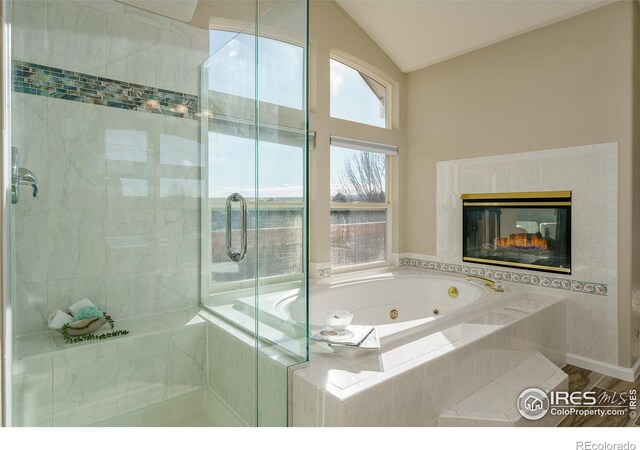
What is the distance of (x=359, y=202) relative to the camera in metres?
3.75

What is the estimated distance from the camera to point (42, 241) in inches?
71.1

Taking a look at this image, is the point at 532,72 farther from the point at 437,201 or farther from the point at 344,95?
the point at 344,95

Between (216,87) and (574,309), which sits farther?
(574,309)

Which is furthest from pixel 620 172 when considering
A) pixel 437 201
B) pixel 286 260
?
pixel 286 260

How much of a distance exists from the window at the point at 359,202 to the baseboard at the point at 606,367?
1.83 metres

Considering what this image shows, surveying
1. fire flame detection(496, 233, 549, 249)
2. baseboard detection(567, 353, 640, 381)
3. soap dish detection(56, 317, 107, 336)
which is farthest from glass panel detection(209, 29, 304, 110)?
baseboard detection(567, 353, 640, 381)

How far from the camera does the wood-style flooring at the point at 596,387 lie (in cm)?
213

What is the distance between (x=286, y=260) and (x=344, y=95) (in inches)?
92.5

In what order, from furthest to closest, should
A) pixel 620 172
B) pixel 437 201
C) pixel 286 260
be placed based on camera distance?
pixel 437 201 < pixel 620 172 < pixel 286 260

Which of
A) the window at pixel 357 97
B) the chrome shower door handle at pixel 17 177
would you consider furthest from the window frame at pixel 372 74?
the chrome shower door handle at pixel 17 177

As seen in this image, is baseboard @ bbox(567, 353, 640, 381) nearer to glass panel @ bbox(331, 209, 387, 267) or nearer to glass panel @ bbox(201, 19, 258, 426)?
glass panel @ bbox(331, 209, 387, 267)

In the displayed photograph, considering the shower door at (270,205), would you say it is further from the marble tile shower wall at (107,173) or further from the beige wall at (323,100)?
the beige wall at (323,100)

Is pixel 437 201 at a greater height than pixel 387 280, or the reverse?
pixel 437 201

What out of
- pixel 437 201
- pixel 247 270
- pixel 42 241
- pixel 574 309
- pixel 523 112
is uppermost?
pixel 523 112
